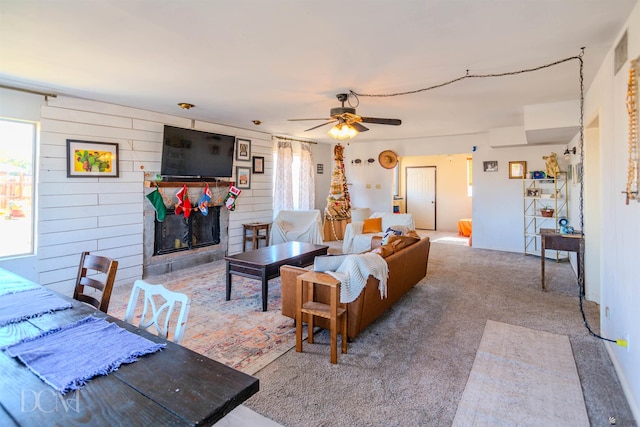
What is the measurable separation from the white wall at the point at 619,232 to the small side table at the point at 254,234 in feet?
16.1

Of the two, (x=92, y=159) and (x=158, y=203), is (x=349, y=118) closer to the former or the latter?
(x=158, y=203)

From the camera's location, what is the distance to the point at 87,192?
4.16 meters

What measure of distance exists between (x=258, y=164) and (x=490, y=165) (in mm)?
4631

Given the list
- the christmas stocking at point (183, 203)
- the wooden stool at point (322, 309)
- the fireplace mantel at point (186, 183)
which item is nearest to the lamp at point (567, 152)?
the wooden stool at point (322, 309)

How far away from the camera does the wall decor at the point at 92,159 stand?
400cm

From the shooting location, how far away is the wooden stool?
8.11ft

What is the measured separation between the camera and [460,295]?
13.1 feet

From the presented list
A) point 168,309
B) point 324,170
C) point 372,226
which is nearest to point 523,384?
point 168,309

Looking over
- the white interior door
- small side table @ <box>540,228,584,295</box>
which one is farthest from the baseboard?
the white interior door

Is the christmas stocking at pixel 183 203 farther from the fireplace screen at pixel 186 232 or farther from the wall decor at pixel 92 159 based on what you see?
the wall decor at pixel 92 159

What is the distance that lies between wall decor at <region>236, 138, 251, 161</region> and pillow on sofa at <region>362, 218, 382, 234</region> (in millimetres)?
2589

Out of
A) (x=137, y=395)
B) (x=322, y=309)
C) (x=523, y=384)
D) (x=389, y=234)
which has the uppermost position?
(x=389, y=234)

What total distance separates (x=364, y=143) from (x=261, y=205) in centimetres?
324

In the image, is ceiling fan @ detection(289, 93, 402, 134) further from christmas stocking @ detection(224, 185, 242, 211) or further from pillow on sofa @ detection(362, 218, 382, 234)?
christmas stocking @ detection(224, 185, 242, 211)
